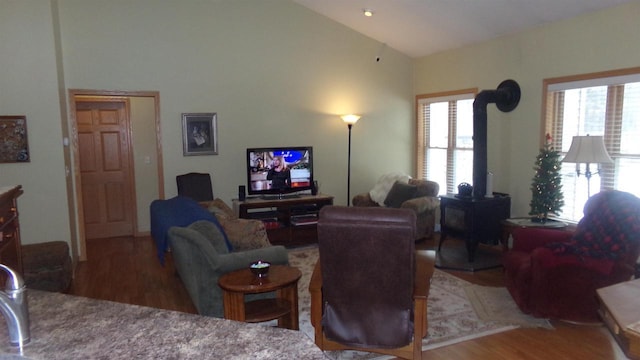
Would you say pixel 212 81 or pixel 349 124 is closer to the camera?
pixel 212 81

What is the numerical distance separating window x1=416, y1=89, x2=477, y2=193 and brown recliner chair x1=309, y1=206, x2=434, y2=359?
3.77 metres

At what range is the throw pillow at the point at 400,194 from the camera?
6070 millimetres

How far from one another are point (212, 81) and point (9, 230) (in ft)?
11.1

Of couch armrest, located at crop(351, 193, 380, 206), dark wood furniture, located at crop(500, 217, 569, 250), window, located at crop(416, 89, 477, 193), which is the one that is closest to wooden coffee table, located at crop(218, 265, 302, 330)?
dark wood furniture, located at crop(500, 217, 569, 250)

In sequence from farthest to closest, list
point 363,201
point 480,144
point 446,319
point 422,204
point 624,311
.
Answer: point 363,201 < point 422,204 < point 480,144 < point 446,319 < point 624,311

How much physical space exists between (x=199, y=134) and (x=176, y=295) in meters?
2.43

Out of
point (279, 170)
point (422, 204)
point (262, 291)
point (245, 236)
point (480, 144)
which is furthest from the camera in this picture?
point (279, 170)

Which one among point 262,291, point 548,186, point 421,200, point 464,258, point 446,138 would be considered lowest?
point 464,258

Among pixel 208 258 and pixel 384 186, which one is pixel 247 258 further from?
pixel 384 186

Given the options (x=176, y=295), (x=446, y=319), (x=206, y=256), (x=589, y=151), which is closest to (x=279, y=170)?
(x=176, y=295)

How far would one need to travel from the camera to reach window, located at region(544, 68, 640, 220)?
416 centimetres

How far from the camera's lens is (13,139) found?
15.0 ft

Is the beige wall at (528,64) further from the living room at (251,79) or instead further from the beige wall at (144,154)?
the beige wall at (144,154)

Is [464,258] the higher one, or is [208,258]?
[208,258]
